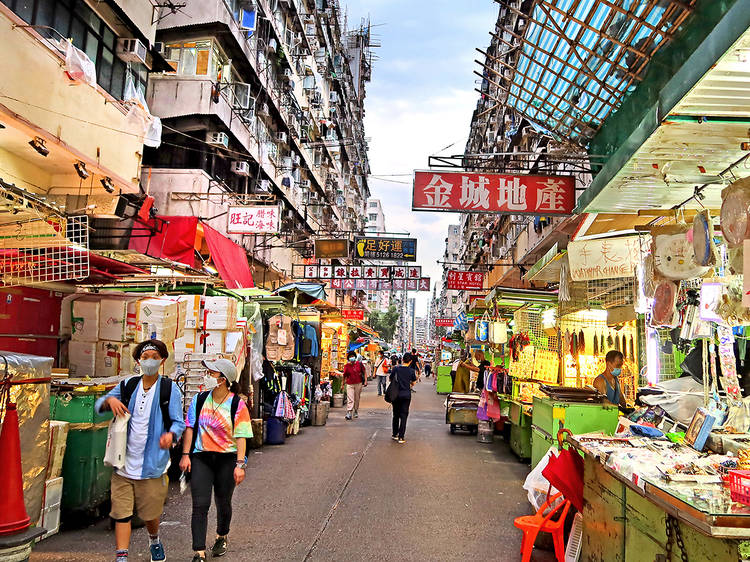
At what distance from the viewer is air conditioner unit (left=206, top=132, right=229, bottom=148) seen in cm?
1709

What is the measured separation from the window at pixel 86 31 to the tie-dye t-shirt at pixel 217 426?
716 centimetres

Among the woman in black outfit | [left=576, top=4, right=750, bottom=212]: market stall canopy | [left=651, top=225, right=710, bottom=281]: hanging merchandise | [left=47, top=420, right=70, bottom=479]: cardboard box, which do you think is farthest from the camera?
the woman in black outfit

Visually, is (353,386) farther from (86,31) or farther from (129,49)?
(86,31)

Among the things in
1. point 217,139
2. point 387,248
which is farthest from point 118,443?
point 387,248

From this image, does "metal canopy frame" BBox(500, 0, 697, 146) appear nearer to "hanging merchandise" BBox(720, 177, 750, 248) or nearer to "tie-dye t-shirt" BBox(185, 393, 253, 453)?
"hanging merchandise" BBox(720, 177, 750, 248)

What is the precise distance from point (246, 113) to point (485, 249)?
2128cm

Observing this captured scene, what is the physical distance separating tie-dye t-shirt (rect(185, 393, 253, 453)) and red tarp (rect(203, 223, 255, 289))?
8.42 meters

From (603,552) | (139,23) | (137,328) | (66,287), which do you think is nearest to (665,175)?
(603,552)

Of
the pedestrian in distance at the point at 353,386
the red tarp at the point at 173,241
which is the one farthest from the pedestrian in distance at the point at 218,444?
the pedestrian in distance at the point at 353,386

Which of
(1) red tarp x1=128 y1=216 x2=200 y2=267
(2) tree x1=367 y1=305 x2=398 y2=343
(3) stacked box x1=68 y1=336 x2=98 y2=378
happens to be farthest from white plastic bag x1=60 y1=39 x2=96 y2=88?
(2) tree x1=367 y1=305 x2=398 y2=343

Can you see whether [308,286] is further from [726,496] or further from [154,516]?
[726,496]

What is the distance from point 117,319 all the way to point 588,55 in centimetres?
670

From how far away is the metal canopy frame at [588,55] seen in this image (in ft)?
16.6

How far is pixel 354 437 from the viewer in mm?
13312
